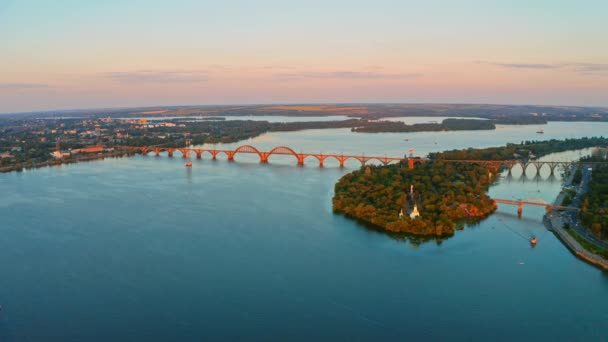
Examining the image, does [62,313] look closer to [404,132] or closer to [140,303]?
[140,303]

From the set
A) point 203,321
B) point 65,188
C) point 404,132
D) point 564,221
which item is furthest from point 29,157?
point 404,132

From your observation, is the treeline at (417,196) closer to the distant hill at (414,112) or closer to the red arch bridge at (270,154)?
the red arch bridge at (270,154)

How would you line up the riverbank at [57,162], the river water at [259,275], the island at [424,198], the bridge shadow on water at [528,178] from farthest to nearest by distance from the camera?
the riverbank at [57,162] < the bridge shadow on water at [528,178] < the island at [424,198] < the river water at [259,275]

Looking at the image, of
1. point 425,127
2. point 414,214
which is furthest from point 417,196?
point 425,127

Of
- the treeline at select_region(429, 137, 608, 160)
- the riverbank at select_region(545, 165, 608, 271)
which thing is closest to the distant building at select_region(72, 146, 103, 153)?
the treeline at select_region(429, 137, 608, 160)

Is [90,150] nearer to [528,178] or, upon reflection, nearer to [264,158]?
[264,158]

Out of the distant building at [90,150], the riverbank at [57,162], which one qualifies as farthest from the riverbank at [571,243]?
the distant building at [90,150]
